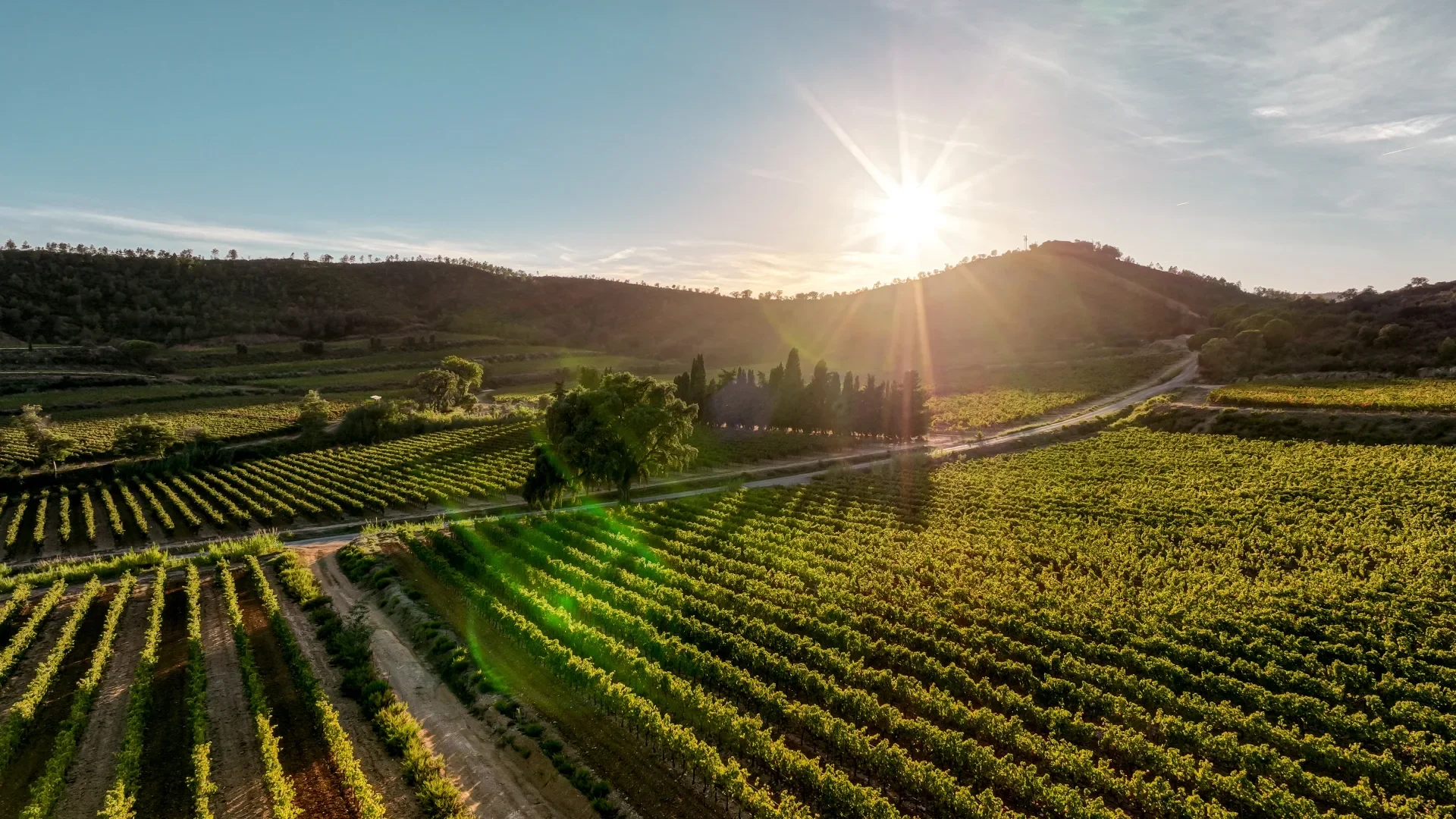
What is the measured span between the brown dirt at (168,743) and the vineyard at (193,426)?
226 feet

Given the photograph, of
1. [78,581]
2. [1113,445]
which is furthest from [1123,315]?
[78,581]

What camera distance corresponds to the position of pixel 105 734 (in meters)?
20.4

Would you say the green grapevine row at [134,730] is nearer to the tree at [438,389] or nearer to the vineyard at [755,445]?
the vineyard at [755,445]

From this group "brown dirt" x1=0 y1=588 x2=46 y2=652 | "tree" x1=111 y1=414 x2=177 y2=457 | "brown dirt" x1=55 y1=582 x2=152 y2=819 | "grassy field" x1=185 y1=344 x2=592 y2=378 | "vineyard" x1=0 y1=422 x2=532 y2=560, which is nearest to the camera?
"brown dirt" x1=55 y1=582 x2=152 y2=819

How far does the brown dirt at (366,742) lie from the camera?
17.7m

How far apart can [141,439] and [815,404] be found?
273 ft

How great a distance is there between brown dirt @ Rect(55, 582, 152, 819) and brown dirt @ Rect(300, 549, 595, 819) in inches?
309

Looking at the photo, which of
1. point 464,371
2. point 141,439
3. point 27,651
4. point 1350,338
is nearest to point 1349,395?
point 1350,338

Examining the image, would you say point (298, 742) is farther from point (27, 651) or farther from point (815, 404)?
point (815, 404)

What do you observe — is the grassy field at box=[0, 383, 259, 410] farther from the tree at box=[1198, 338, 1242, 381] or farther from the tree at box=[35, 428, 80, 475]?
the tree at box=[1198, 338, 1242, 381]

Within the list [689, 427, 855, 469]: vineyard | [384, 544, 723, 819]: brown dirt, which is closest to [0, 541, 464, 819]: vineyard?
[384, 544, 723, 819]: brown dirt

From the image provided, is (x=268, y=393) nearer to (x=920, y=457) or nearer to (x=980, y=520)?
(x=920, y=457)

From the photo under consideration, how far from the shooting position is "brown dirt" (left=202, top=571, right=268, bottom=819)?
57.3ft

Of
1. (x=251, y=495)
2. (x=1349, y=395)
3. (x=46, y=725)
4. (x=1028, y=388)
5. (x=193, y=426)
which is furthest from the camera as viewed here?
(x=1028, y=388)
